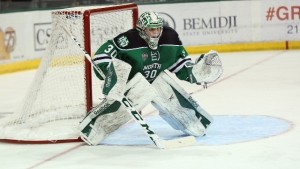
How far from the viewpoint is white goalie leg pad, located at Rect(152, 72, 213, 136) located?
582 centimetres

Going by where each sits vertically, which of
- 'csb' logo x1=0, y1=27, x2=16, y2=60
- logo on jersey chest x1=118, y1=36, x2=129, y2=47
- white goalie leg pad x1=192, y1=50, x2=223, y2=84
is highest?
logo on jersey chest x1=118, y1=36, x2=129, y2=47

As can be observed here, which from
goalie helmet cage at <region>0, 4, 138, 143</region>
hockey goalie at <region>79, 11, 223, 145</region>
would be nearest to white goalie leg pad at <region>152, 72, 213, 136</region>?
hockey goalie at <region>79, 11, 223, 145</region>

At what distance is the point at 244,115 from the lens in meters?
6.82

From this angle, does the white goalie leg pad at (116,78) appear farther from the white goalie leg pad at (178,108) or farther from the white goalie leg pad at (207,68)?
the white goalie leg pad at (207,68)

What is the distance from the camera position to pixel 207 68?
581 centimetres

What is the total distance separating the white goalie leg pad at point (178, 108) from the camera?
582 centimetres

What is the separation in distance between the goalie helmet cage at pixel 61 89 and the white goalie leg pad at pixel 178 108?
588 millimetres

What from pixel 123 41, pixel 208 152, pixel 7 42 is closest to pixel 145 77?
pixel 123 41

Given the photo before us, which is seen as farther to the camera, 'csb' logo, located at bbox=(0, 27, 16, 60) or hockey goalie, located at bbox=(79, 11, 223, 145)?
'csb' logo, located at bbox=(0, 27, 16, 60)

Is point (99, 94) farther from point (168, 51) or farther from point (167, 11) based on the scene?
point (167, 11)

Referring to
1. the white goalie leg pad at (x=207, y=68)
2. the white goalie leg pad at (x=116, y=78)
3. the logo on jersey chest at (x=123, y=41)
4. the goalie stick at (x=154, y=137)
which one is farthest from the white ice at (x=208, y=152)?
the logo on jersey chest at (x=123, y=41)

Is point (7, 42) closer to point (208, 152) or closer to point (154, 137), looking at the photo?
point (154, 137)

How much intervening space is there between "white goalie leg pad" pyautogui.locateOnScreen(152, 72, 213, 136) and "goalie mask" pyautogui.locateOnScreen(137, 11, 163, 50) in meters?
0.31

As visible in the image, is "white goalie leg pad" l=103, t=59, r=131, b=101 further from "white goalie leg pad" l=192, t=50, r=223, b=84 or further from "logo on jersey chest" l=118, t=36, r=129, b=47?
"white goalie leg pad" l=192, t=50, r=223, b=84
